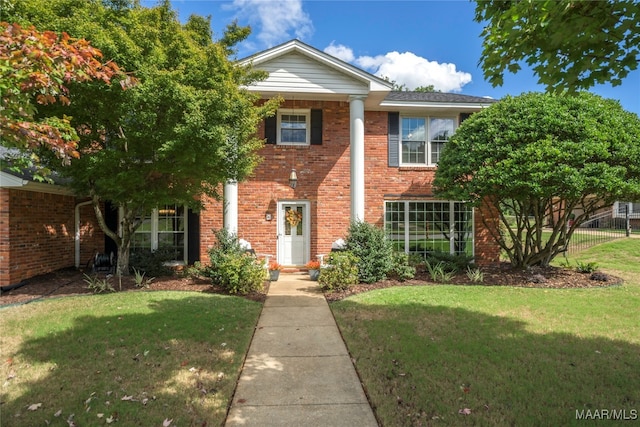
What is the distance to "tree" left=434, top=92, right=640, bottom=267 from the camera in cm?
791

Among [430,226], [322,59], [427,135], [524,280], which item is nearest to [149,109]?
[322,59]

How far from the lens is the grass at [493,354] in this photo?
317 cm

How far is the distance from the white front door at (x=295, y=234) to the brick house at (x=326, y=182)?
0.11ft

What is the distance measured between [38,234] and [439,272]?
10.6 m

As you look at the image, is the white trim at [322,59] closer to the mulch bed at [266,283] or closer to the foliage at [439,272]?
the foliage at [439,272]

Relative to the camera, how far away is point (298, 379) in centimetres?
381

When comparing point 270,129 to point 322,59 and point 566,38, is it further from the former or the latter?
point 566,38

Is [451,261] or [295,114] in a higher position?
[295,114]

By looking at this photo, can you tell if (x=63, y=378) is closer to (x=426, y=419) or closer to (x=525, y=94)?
(x=426, y=419)

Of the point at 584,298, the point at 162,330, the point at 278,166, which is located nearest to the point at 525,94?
the point at 584,298

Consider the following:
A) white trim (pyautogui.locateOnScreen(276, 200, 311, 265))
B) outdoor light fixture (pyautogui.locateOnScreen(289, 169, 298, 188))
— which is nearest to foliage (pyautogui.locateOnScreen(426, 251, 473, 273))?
white trim (pyautogui.locateOnScreen(276, 200, 311, 265))

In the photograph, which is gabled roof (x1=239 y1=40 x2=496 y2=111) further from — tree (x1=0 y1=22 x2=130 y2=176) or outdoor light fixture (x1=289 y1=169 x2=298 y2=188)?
tree (x1=0 y1=22 x2=130 y2=176)

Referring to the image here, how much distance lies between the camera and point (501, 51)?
3.89 metres

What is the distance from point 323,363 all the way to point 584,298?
6208mm
